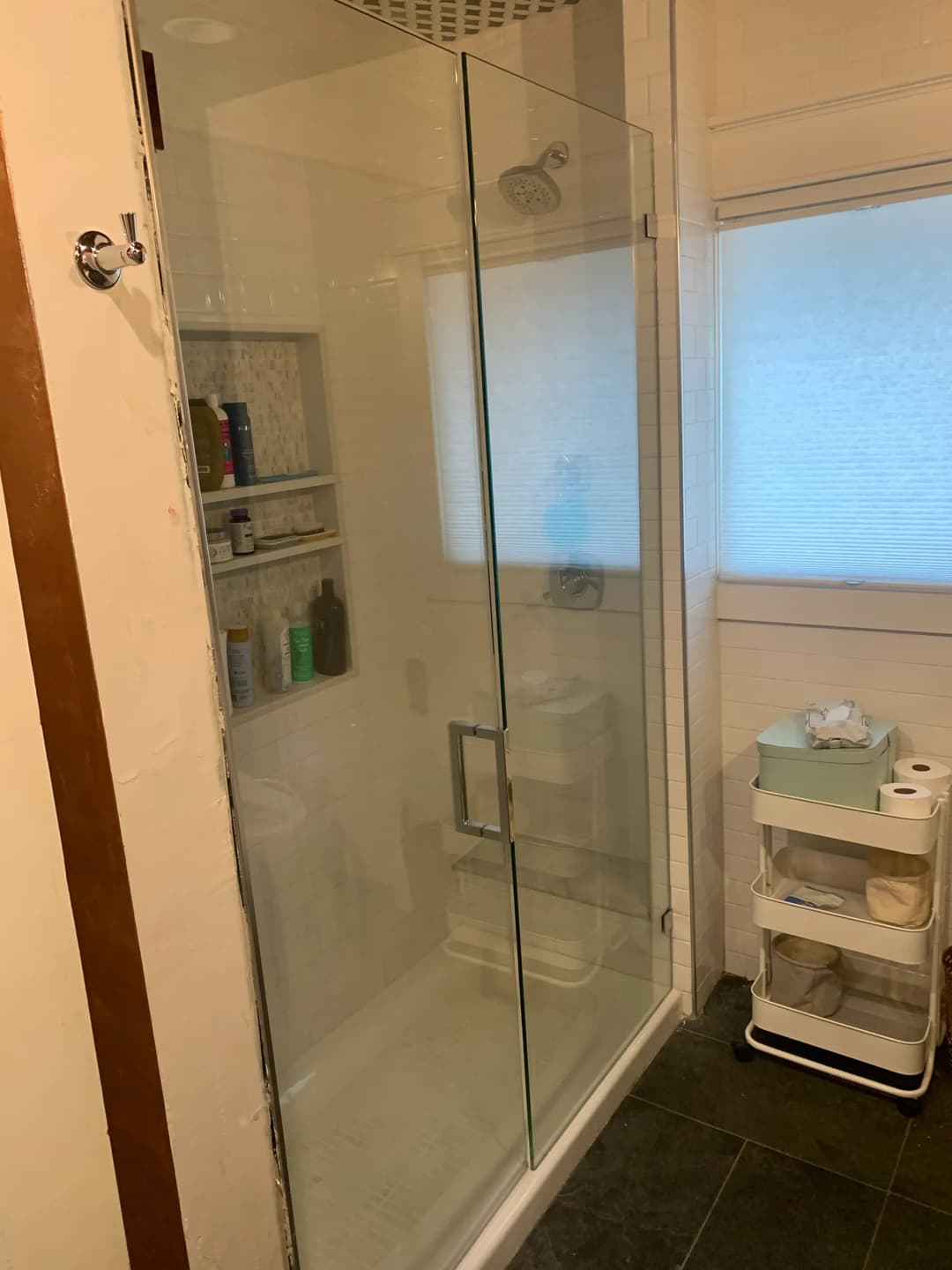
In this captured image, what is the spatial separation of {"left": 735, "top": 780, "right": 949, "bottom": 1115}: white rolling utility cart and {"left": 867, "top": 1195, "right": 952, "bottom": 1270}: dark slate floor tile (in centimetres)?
28

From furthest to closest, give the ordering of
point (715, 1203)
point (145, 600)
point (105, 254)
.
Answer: point (715, 1203), point (145, 600), point (105, 254)

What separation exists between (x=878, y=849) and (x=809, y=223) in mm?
→ 1408

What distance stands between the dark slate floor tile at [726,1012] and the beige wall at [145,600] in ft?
4.57

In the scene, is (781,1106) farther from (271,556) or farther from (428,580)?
(271,556)

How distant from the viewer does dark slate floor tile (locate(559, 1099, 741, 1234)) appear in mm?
1876

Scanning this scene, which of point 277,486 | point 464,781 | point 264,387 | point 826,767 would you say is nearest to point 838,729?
point 826,767

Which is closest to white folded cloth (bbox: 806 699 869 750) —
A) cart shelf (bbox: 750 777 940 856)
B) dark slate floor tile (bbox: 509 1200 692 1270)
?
cart shelf (bbox: 750 777 940 856)

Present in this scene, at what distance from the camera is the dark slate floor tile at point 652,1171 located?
1.88 meters

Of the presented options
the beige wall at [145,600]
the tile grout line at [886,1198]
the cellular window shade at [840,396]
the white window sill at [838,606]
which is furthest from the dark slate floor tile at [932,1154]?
the beige wall at [145,600]

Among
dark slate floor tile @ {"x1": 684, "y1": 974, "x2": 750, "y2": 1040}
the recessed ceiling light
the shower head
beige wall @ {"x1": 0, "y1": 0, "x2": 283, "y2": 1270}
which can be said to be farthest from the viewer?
dark slate floor tile @ {"x1": 684, "y1": 974, "x2": 750, "y2": 1040}

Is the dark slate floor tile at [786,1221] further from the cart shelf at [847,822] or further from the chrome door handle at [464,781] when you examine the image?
the chrome door handle at [464,781]

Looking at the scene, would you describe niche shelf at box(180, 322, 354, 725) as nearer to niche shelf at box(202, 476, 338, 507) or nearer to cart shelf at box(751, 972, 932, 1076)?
niche shelf at box(202, 476, 338, 507)

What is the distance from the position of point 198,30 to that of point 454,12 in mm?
832

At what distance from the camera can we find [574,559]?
2.20 meters
